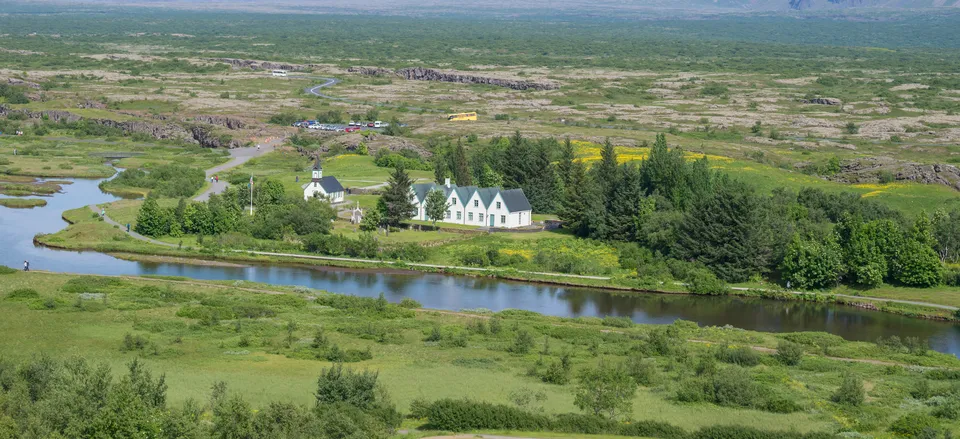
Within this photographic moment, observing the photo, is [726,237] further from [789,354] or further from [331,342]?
[331,342]

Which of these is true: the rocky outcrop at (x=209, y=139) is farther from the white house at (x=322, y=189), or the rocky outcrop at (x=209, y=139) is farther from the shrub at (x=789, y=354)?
the shrub at (x=789, y=354)

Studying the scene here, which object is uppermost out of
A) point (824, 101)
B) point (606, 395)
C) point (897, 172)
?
point (606, 395)

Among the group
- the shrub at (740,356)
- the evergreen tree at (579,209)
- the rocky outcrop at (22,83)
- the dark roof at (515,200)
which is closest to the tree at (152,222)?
the dark roof at (515,200)

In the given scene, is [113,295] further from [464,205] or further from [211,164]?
[211,164]

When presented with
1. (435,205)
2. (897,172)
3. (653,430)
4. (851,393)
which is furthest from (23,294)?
(897,172)

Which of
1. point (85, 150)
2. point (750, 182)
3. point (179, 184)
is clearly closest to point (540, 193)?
point (750, 182)

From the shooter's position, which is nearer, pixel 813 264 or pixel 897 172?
pixel 813 264

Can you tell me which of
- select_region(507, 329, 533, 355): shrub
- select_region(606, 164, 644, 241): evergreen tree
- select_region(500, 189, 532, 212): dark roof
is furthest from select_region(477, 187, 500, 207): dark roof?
select_region(507, 329, 533, 355): shrub
